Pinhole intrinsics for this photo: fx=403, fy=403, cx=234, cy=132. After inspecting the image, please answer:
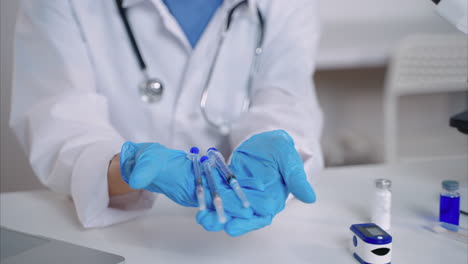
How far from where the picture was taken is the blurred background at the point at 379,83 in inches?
46.8

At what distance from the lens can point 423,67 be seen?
5.81 feet

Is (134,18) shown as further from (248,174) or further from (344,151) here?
(344,151)

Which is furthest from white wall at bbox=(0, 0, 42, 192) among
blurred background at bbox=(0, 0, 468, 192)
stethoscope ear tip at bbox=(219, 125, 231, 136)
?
stethoscope ear tip at bbox=(219, 125, 231, 136)

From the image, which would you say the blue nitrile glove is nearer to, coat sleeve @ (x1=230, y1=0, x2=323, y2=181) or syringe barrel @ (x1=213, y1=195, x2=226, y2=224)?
syringe barrel @ (x1=213, y1=195, x2=226, y2=224)

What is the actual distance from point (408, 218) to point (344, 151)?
1740 millimetres

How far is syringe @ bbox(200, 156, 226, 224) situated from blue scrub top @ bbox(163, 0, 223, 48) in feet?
1.56

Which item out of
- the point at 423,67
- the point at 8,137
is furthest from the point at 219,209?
the point at 423,67

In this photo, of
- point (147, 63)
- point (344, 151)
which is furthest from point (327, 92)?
point (147, 63)

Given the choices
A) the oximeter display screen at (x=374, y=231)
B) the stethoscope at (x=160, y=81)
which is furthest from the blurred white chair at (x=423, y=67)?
the oximeter display screen at (x=374, y=231)

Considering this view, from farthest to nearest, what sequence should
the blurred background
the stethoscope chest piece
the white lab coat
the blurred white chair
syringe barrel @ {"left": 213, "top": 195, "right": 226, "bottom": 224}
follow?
1. the blurred white chair
2. the blurred background
3. the stethoscope chest piece
4. the white lab coat
5. syringe barrel @ {"left": 213, "top": 195, "right": 226, "bottom": 224}

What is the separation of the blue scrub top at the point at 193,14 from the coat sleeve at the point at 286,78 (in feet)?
0.45

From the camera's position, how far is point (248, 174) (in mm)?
597

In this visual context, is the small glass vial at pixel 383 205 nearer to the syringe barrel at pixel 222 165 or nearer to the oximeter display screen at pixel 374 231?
the oximeter display screen at pixel 374 231

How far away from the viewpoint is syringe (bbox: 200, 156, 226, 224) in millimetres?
476
